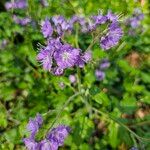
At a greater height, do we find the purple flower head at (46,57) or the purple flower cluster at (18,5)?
the purple flower cluster at (18,5)

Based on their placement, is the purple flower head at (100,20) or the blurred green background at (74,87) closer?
the purple flower head at (100,20)

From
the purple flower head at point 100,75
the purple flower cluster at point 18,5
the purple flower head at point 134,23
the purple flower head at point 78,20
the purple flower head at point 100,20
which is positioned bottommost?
the purple flower head at point 100,75

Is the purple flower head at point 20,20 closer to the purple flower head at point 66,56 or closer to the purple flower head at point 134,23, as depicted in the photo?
the purple flower head at point 134,23

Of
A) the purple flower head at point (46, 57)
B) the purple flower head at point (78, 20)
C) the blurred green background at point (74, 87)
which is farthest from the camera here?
the purple flower head at point (78, 20)

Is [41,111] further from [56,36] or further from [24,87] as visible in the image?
[56,36]

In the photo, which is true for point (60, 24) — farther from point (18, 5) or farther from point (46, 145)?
point (18, 5)

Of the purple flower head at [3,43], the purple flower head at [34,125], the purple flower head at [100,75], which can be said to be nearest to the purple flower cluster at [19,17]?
the purple flower head at [3,43]

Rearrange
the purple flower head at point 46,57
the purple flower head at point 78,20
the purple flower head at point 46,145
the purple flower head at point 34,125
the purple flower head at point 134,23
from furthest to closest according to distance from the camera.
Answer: the purple flower head at point 134,23
the purple flower head at point 78,20
the purple flower head at point 46,57
the purple flower head at point 34,125
the purple flower head at point 46,145
